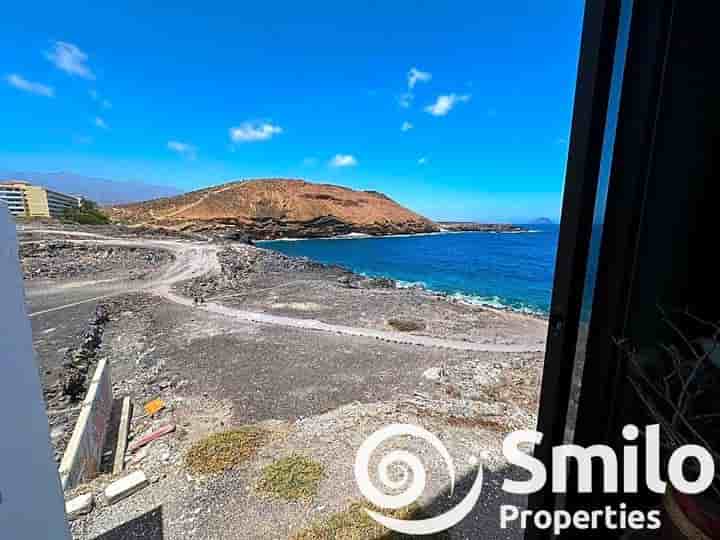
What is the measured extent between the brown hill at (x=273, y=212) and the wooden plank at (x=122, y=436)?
110 ft

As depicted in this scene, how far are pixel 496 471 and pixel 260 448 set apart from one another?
73.5 inches

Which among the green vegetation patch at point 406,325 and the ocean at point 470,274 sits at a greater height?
the green vegetation patch at point 406,325

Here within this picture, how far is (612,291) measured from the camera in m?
0.93

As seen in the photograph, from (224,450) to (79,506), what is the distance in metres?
0.93

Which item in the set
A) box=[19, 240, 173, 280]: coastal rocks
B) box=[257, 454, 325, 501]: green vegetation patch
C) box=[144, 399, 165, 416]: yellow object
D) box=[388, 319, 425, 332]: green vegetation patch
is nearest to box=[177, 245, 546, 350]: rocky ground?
box=[388, 319, 425, 332]: green vegetation patch

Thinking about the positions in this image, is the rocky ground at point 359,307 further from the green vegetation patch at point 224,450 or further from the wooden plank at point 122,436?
the green vegetation patch at point 224,450

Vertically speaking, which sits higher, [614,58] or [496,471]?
[614,58]

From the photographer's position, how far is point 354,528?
198 cm

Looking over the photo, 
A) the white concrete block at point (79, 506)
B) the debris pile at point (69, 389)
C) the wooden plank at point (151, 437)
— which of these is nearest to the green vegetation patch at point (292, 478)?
the white concrete block at point (79, 506)

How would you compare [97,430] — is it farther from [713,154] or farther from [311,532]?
[713,154]

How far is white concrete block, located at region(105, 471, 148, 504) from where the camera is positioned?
7.32 feet

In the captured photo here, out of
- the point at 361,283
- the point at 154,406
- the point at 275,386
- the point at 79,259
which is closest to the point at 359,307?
the point at 361,283

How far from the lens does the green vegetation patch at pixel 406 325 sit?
23.7 feet

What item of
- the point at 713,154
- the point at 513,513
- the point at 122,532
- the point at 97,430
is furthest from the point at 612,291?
the point at 97,430
